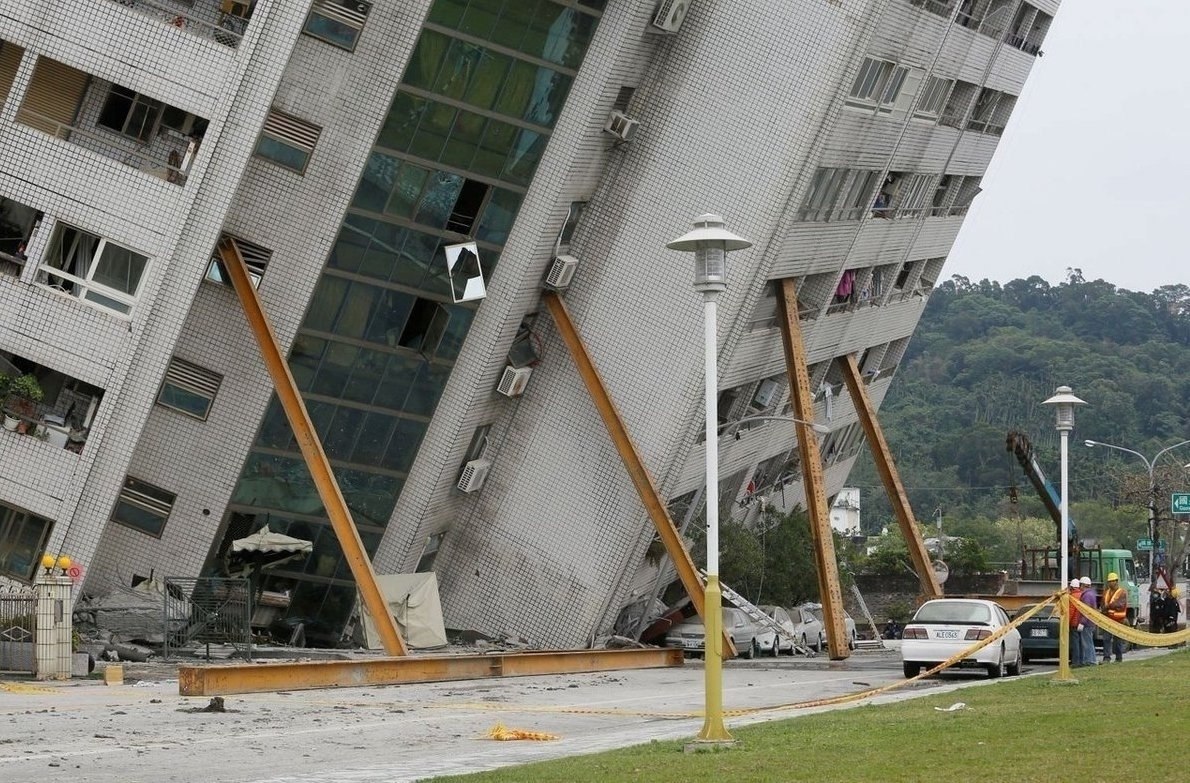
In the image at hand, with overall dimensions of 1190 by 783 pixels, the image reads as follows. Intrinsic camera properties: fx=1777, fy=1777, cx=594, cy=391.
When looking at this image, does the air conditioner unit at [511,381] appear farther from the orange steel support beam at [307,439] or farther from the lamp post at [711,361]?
the lamp post at [711,361]

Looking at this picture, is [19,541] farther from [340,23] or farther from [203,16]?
[340,23]

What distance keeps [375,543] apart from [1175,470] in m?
65.0

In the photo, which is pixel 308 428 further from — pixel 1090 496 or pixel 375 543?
pixel 1090 496

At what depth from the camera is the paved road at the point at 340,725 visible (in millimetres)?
14164

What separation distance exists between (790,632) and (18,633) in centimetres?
2460

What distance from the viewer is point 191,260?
2934 centimetres

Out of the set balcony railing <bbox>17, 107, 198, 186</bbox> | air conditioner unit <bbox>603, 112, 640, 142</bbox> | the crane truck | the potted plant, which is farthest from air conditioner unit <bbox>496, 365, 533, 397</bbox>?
the crane truck

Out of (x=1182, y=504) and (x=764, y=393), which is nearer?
(x=764, y=393)

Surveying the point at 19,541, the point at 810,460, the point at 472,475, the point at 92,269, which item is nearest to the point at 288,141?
the point at 92,269

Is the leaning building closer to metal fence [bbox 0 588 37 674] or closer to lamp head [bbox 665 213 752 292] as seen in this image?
metal fence [bbox 0 588 37 674]

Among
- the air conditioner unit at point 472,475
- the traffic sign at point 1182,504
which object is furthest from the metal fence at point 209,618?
the traffic sign at point 1182,504

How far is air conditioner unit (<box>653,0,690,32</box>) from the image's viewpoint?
34.2 m

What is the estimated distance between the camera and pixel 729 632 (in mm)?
40500

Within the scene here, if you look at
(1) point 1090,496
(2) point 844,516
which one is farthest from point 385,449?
(2) point 844,516
